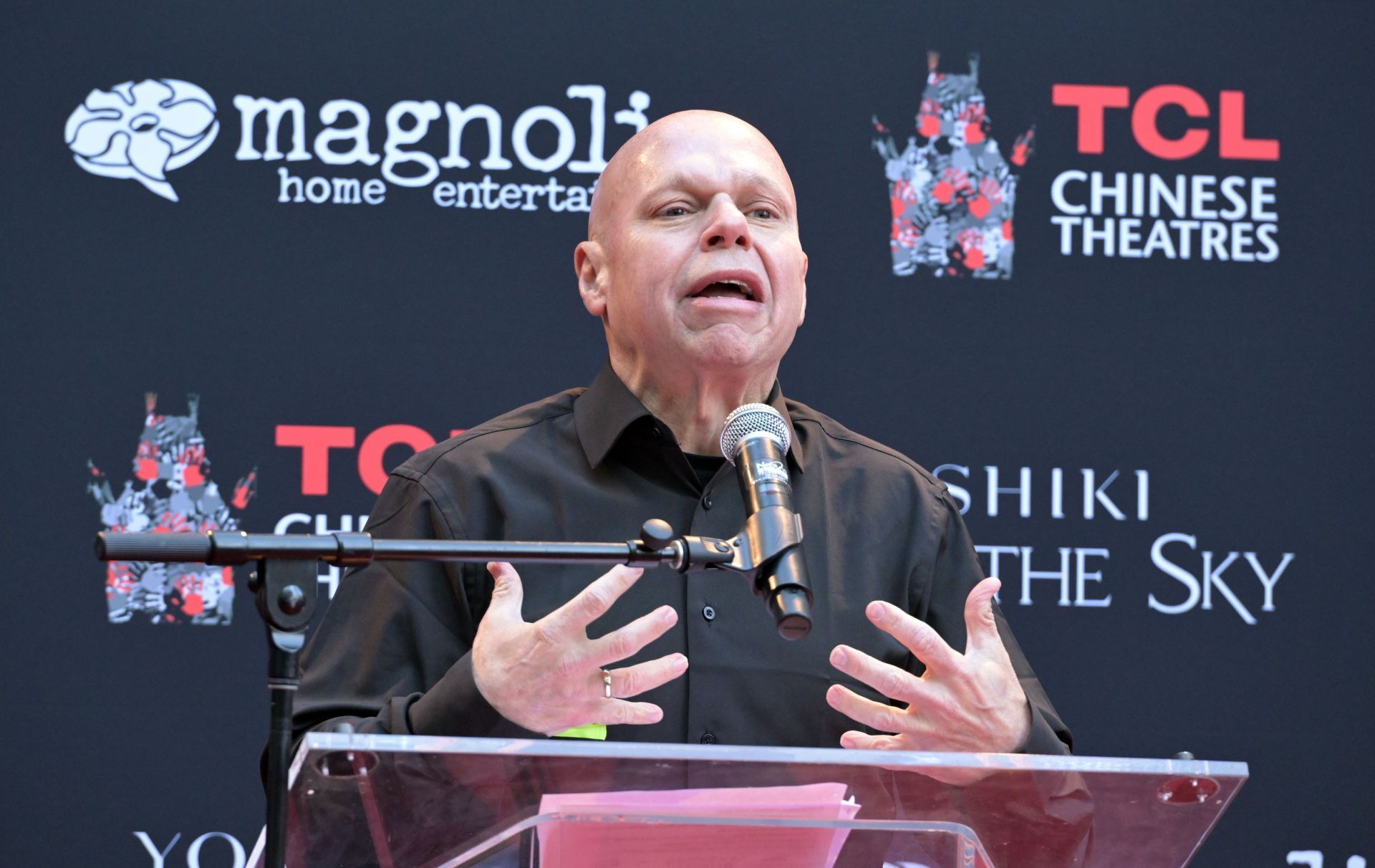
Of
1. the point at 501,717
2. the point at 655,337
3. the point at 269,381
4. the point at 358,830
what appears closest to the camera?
the point at 358,830

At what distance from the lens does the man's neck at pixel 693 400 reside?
83.2 inches

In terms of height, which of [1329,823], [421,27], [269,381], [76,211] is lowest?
[1329,823]

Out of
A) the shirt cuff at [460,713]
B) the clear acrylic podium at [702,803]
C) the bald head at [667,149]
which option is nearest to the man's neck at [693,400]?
the bald head at [667,149]

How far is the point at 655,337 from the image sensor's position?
209 cm

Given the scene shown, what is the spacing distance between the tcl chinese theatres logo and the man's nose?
4.09ft

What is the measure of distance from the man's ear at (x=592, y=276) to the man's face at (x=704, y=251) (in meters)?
0.02

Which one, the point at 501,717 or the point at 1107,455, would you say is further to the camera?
the point at 1107,455

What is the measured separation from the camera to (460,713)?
1542 mm

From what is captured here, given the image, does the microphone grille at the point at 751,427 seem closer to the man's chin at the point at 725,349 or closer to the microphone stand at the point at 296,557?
the microphone stand at the point at 296,557

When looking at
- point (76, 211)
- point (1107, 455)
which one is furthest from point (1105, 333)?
point (76, 211)

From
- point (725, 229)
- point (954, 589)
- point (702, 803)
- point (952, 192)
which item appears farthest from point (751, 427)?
point (952, 192)

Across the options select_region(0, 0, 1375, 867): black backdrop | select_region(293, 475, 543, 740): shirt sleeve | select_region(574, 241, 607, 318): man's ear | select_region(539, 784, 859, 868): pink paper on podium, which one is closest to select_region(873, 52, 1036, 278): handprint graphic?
select_region(0, 0, 1375, 867): black backdrop

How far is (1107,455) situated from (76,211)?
212cm

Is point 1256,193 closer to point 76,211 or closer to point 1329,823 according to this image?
point 1329,823
